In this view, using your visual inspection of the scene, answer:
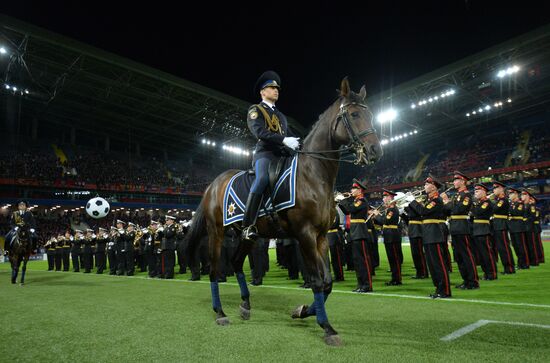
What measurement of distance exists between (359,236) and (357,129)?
4.16 meters

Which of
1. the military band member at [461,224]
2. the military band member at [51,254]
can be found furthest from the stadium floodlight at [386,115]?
the military band member at [51,254]

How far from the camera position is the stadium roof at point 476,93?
24.8 m

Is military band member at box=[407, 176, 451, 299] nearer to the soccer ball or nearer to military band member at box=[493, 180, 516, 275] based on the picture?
military band member at box=[493, 180, 516, 275]

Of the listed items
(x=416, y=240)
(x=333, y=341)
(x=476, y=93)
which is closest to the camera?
(x=333, y=341)

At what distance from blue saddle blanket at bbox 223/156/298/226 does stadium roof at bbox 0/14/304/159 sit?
22554 mm

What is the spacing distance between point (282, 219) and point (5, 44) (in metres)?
25.8

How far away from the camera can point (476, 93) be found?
3231 centimetres

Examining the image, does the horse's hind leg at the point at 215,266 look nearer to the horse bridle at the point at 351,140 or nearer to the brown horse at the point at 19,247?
the horse bridle at the point at 351,140

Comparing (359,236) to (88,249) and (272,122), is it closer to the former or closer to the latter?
(272,122)

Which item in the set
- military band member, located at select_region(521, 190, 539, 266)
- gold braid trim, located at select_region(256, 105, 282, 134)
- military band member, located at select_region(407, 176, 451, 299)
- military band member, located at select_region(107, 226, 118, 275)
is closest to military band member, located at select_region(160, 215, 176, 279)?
military band member, located at select_region(107, 226, 118, 275)

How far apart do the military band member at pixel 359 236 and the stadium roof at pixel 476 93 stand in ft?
75.1

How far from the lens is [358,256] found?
7477 millimetres

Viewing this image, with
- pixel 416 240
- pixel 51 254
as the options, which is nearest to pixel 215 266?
pixel 416 240

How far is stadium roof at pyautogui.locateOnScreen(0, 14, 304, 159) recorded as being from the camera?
897 inches
